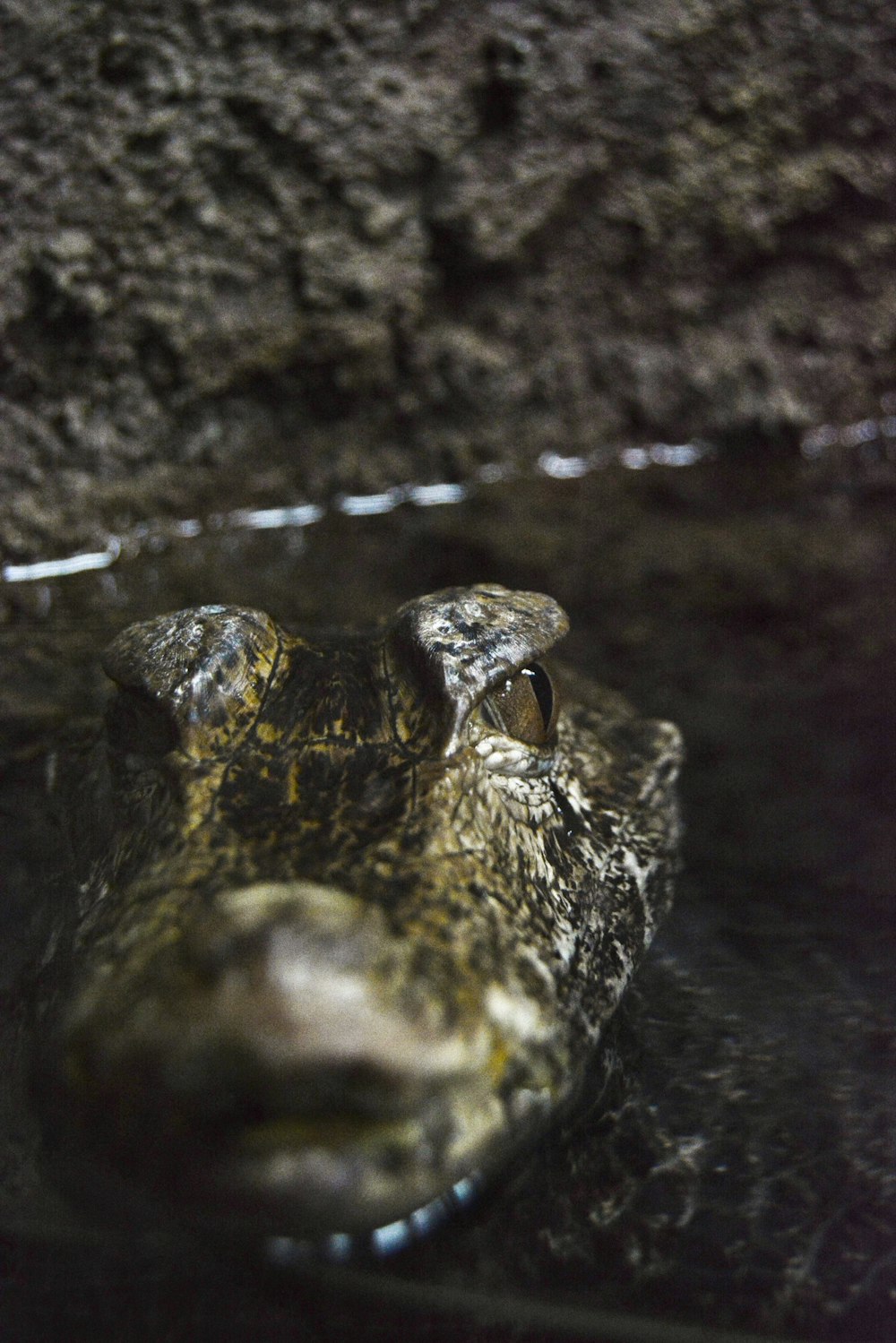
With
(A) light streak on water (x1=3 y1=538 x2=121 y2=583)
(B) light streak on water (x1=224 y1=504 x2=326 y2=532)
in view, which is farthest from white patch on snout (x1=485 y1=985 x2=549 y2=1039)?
(B) light streak on water (x1=224 y1=504 x2=326 y2=532)

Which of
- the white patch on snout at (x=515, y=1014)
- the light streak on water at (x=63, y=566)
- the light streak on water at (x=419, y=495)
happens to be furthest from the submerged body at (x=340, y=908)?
the light streak on water at (x=419, y=495)

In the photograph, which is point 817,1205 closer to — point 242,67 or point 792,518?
point 792,518

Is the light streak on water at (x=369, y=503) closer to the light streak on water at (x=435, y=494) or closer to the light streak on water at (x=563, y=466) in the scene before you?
the light streak on water at (x=435, y=494)

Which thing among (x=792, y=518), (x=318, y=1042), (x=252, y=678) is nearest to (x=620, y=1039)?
(x=318, y=1042)

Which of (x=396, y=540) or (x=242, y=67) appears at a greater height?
(x=242, y=67)

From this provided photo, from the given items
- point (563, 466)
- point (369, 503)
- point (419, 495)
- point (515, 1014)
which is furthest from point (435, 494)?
point (515, 1014)

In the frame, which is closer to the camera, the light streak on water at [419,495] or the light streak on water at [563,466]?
the light streak on water at [419,495]

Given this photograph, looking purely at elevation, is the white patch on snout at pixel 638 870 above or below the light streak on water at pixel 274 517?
above
